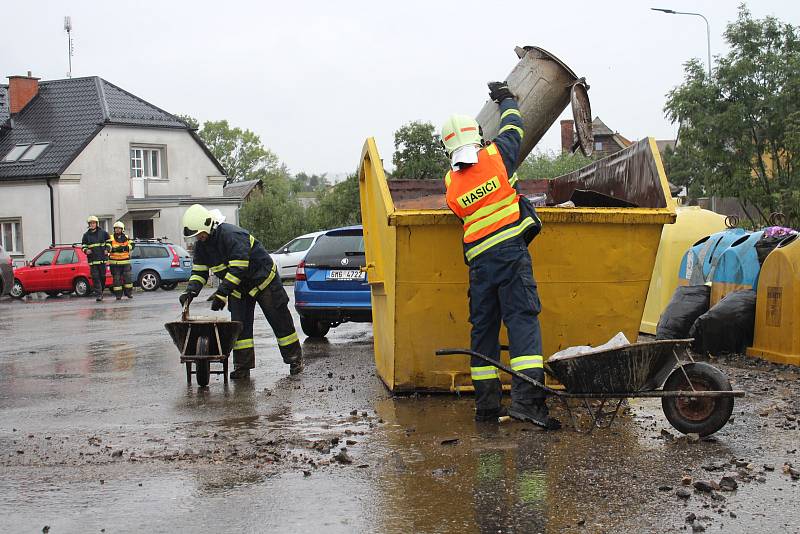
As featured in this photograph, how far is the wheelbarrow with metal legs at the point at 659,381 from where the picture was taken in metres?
5.58

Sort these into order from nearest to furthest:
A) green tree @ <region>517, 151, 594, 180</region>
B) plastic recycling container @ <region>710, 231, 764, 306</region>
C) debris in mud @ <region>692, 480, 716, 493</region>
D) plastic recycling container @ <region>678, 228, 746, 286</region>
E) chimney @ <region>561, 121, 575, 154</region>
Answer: debris in mud @ <region>692, 480, 716, 493</region>, plastic recycling container @ <region>710, 231, 764, 306</region>, plastic recycling container @ <region>678, 228, 746, 286</region>, green tree @ <region>517, 151, 594, 180</region>, chimney @ <region>561, 121, 575, 154</region>

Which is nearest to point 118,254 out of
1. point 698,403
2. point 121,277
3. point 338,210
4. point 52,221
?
point 121,277

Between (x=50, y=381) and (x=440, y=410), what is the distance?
14.0ft

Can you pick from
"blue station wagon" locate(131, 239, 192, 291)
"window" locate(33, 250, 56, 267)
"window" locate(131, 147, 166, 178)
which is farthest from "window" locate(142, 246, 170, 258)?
"window" locate(131, 147, 166, 178)

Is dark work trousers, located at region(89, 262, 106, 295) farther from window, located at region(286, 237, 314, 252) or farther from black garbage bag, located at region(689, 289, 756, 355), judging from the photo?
black garbage bag, located at region(689, 289, 756, 355)

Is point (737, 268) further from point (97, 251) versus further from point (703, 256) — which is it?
point (97, 251)

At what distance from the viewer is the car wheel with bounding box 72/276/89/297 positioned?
26984 millimetres

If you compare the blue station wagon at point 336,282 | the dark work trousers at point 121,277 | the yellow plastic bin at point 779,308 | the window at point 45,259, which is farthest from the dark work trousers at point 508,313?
the window at point 45,259

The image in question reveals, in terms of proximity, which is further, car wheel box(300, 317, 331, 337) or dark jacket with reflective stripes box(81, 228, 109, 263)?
dark jacket with reflective stripes box(81, 228, 109, 263)

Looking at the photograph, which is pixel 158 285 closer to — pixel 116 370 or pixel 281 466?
pixel 116 370

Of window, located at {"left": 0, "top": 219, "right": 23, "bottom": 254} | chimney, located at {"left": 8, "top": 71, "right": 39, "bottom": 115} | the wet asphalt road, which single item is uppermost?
chimney, located at {"left": 8, "top": 71, "right": 39, "bottom": 115}

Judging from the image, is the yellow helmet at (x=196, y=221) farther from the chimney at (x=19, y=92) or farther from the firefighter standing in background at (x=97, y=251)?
the chimney at (x=19, y=92)

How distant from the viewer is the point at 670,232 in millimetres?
12164

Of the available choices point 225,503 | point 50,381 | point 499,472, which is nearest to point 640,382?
point 499,472
